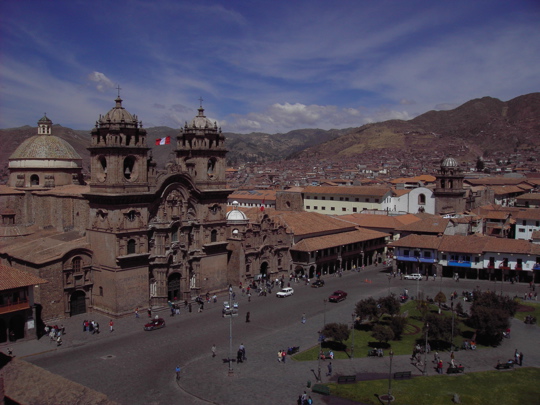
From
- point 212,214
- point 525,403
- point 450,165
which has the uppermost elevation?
point 450,165

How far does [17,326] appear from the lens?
36.4 meters

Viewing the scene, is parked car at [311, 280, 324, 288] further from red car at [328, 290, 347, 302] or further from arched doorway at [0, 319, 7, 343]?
arched doorway at [0, 319, 7, 343]

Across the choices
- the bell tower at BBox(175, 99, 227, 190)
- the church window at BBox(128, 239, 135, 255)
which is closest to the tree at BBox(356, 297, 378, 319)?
the church window at BBox(128, 239, 135, 255)

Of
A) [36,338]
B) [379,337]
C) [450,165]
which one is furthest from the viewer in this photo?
[450,165]

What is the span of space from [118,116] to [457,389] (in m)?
32.6

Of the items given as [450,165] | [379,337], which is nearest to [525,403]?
[379,337]

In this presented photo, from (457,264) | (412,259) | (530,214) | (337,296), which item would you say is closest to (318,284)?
(337,296)

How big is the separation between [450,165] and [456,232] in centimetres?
2128

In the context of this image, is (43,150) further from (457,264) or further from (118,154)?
(457,264)

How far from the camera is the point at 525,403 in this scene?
2739cm

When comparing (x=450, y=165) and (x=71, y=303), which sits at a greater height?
(x=450, y=165)

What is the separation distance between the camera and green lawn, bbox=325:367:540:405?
27.3 metres

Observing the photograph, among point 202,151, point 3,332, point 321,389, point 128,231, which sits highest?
point 202,151

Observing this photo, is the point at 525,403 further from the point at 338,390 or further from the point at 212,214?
the point at 212,214
